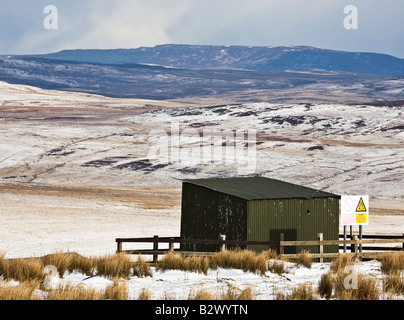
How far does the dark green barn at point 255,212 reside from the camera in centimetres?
2152

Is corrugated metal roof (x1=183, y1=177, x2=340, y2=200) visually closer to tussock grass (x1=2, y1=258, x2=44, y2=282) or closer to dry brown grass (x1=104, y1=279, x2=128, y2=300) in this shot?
tussock grass (x1=2, y1=258, x2=44, y2=282)

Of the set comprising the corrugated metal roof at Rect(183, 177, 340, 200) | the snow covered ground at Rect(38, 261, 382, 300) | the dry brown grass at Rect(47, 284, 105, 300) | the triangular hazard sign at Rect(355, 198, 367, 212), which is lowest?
the snow covered ground at Rect(38, 261, 382, 300)

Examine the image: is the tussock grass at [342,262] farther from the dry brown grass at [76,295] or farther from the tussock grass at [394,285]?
the dry brown grass at [76,295]

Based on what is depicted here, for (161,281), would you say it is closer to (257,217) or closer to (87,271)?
(87,271)

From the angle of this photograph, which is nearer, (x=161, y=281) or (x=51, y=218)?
(x=161, y=281)

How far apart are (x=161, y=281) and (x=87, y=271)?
1.71 meters

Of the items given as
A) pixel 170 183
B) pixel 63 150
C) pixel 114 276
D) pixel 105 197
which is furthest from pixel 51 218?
pixel 63 150

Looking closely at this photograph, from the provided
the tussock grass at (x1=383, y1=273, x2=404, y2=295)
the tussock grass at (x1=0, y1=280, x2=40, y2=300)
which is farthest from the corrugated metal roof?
the tussock grass at (x1=0, y1=280, x2=40, y2=300)

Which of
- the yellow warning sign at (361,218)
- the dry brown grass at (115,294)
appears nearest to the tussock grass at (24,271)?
the dry brown grass at (115,294)

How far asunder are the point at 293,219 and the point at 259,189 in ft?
6.12

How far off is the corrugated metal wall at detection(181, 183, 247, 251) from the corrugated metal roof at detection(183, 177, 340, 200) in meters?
0.26

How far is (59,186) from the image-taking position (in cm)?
5534

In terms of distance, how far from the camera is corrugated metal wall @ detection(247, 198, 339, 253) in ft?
70.4

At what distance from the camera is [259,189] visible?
23375mm
